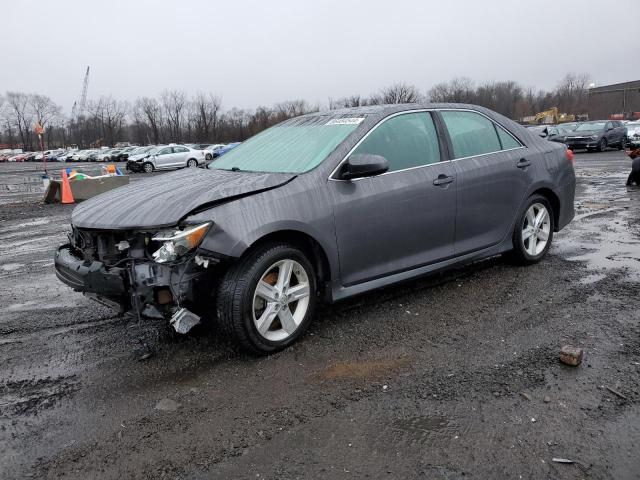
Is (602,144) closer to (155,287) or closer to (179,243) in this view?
(179,243)

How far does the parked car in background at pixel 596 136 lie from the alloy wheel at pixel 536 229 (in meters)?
24.2

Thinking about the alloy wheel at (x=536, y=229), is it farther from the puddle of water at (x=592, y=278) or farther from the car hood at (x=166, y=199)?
the car hood at (x=166, y=199)

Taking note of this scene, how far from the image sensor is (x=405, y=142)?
4254mm

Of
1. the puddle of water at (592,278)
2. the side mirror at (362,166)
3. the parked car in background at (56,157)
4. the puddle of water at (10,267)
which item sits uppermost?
the parked car in background at (56,157)

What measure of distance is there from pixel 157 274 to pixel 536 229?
3.93 meters

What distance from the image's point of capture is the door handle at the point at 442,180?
14.0 feet

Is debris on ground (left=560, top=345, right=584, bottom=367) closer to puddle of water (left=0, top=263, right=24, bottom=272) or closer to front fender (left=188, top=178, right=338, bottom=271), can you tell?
front fender (left=188, top=178, right=338, bottom=271)

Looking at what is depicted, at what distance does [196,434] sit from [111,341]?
1.57 m

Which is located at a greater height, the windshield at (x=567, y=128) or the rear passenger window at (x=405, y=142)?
the rear passenger window at (x=405, y=142)

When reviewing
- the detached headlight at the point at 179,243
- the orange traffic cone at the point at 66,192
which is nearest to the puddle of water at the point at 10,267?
the detached headlight at the point at 179,243

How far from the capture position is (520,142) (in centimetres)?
520

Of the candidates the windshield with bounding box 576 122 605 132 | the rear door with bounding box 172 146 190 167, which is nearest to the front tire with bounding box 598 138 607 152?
the windshield with bounding box 576 122 605 132

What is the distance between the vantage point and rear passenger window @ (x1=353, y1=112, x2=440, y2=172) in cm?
→ 407

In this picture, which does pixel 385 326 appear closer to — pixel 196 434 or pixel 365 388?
pixel 365 388
